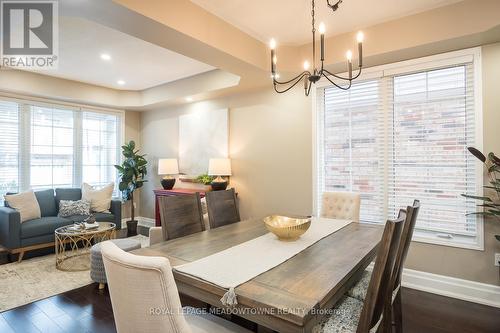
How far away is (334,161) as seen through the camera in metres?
3.68

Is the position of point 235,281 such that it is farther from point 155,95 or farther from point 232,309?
point 155,95

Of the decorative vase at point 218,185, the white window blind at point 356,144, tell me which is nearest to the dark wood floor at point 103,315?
the white window blind at point 356,144

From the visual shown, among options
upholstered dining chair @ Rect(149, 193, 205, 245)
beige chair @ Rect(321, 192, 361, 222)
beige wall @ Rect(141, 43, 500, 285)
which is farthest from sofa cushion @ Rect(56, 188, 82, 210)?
beige chair @ Rect(321, 192, 361, 222)

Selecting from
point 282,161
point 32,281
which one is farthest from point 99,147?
point 282,161

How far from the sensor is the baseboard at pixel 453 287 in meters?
2.66

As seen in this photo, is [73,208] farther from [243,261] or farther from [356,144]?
[356,144]

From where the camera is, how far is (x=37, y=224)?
3.86m

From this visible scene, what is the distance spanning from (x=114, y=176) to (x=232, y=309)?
18.2ft

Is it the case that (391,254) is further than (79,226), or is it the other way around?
(79,226)

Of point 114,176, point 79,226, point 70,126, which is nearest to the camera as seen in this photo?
point 79,226

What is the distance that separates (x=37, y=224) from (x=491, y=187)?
5376mm

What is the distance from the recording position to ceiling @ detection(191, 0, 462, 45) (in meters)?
2.57

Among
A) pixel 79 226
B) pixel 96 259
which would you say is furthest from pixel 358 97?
pixel 79 226

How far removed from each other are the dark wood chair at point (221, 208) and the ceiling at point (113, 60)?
6.87 feet
